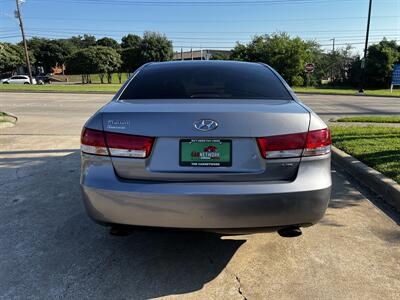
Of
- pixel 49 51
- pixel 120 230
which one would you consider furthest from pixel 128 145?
pixel 49 51

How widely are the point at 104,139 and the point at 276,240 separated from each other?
188 cm

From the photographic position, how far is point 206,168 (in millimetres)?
2656

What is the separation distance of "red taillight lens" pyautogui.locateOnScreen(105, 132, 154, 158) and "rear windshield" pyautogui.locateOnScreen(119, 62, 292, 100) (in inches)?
27.6

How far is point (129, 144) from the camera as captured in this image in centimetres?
267

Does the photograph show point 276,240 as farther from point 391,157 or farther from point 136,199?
point 391,157

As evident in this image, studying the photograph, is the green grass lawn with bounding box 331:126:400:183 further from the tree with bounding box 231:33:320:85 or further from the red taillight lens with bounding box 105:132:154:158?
the tree with bounding box 231:33:320:85

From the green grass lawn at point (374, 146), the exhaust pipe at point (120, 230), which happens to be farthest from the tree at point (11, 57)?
the exhaust pipe at point (120, 230)

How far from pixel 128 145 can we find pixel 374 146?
5521 millimetres

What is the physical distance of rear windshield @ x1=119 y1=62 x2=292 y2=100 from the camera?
337 cm

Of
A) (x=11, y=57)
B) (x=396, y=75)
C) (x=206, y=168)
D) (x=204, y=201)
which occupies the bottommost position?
(x=396, y=75)

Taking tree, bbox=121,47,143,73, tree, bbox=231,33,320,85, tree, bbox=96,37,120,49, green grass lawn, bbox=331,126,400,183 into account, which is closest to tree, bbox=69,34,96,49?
tree, bbox=96,37,120,49

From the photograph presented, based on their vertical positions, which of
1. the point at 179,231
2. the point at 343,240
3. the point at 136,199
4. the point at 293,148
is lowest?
the point at 343,240

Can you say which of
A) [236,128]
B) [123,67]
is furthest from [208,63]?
[123,67]

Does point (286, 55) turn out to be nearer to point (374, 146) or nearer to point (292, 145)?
point (374, 146)
